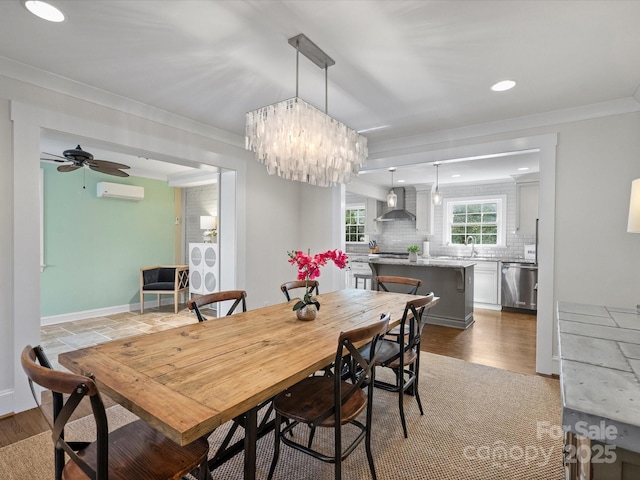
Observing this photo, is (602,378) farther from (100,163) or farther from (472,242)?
(472,242)

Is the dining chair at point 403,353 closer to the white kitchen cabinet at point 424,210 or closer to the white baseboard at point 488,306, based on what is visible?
the white baseboard at point 488,306

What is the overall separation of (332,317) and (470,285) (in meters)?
3.59

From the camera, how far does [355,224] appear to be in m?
8.49

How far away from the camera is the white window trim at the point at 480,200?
650 centimetres

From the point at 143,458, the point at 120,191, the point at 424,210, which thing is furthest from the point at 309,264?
the point at 424,210

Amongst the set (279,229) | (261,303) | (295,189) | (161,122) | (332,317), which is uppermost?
(161,122)

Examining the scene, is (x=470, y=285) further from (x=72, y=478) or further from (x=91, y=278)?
(x=91, y=278)

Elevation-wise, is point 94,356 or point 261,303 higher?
point 94,356

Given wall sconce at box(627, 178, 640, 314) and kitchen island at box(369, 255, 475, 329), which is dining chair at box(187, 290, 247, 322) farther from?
kitchen island at box(369, 255, 475, 329)

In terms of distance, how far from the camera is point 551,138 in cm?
308

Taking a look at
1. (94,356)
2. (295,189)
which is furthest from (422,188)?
(94,356)

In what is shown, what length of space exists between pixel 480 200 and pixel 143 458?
705cm

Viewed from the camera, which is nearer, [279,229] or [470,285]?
[279,229]

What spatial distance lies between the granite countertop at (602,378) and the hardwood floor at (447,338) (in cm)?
217
